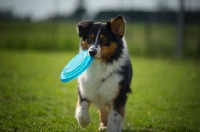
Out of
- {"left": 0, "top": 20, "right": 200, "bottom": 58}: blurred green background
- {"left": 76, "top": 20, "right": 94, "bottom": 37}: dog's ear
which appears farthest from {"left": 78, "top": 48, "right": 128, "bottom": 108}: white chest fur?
{"left": 0, "top": 20, "right": 200, "bottom": 58}: blurred green background

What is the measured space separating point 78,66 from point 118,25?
110 centimetres

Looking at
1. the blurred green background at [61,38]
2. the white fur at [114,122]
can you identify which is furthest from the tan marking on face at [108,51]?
the blurred green background at [61,38]

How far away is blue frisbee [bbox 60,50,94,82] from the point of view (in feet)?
19.4

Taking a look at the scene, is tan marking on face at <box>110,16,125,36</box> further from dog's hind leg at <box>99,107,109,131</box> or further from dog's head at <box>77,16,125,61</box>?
dog's hind leg at <box>99,107,109,131</box>

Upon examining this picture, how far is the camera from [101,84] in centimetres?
596

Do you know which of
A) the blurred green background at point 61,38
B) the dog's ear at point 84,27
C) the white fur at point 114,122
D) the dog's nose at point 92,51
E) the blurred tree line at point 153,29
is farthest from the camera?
the blurred green background at point 61,38

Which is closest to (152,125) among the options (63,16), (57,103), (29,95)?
(57,103)

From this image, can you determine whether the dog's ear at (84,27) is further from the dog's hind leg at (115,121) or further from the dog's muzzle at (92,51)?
the dog's hind leg at (115,121)

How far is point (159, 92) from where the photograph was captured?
10750mm

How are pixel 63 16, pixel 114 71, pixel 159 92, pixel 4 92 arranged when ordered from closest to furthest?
pixel 114 71 → pixel 4 92 → pixel 159 92 → pixel 63 16

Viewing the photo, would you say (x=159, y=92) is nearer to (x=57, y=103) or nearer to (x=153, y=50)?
(x=57, y=103)

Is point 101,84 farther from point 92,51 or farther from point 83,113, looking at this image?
point 92,51

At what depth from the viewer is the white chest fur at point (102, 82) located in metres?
5.88

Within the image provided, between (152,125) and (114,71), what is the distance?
1.63 metres
